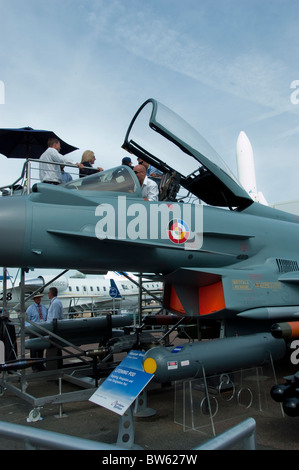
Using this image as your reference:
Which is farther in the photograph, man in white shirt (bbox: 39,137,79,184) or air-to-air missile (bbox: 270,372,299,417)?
man in white shirt (bbox: 39,137,79,184)

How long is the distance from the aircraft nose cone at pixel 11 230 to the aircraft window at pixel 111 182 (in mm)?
955

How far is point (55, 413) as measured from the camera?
4969 mm

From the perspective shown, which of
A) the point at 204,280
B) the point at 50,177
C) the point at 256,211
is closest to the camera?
the point at 204,280

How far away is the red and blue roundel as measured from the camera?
5203 mm

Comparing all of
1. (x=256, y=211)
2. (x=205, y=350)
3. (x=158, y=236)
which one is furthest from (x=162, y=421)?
(x=256, y=211)

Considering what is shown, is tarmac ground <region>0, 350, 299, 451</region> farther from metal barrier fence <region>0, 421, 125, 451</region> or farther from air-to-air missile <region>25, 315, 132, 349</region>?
metal barrier fence <region>0, 421, 125, 451</region>

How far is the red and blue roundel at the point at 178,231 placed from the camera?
17.1ft

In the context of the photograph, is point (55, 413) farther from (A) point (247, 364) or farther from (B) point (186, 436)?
(A) point (247, 364)

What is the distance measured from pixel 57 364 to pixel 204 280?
342cm

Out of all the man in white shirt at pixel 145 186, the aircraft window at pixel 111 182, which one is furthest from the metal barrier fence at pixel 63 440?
the man in white shirt at pixel 145 186

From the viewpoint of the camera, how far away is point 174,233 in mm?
5215

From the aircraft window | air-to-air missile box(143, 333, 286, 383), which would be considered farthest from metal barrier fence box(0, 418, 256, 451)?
the aircraft window

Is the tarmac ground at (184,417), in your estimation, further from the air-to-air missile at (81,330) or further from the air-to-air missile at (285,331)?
the air-to-air missile at (81,330)

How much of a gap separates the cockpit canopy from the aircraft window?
2.94 ft
